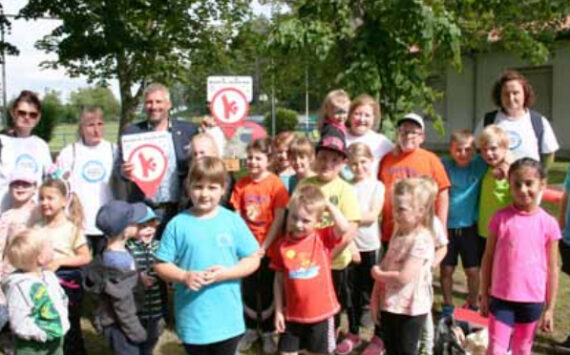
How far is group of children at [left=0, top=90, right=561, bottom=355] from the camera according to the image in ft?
11.2

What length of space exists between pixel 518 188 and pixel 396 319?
102 cm

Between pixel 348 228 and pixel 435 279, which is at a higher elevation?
pixel 348 228

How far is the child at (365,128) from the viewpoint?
4.89m

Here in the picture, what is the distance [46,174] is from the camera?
4.75 meters

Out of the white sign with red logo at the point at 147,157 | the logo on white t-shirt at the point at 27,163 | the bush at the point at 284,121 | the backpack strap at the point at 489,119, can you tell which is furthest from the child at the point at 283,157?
the bush at the point at 284,121

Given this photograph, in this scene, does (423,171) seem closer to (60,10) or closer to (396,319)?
(396,319)

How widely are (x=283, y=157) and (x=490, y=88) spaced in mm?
18111

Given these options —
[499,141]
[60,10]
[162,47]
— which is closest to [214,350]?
[499,141]

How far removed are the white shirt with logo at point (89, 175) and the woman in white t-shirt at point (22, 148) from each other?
165 mm

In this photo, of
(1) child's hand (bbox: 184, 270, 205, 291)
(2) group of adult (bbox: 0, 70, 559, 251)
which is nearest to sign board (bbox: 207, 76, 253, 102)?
(2) group of adult (bbox: 0, 70, 559, 251)

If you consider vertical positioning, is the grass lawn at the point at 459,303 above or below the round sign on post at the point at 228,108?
below

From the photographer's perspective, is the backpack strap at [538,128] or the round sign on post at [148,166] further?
the backpack strap at [538,128]

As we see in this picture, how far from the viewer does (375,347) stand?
4.66 metres

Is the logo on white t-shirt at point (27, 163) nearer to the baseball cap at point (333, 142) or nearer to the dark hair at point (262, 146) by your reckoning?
the dark hair at point (262, 146)
